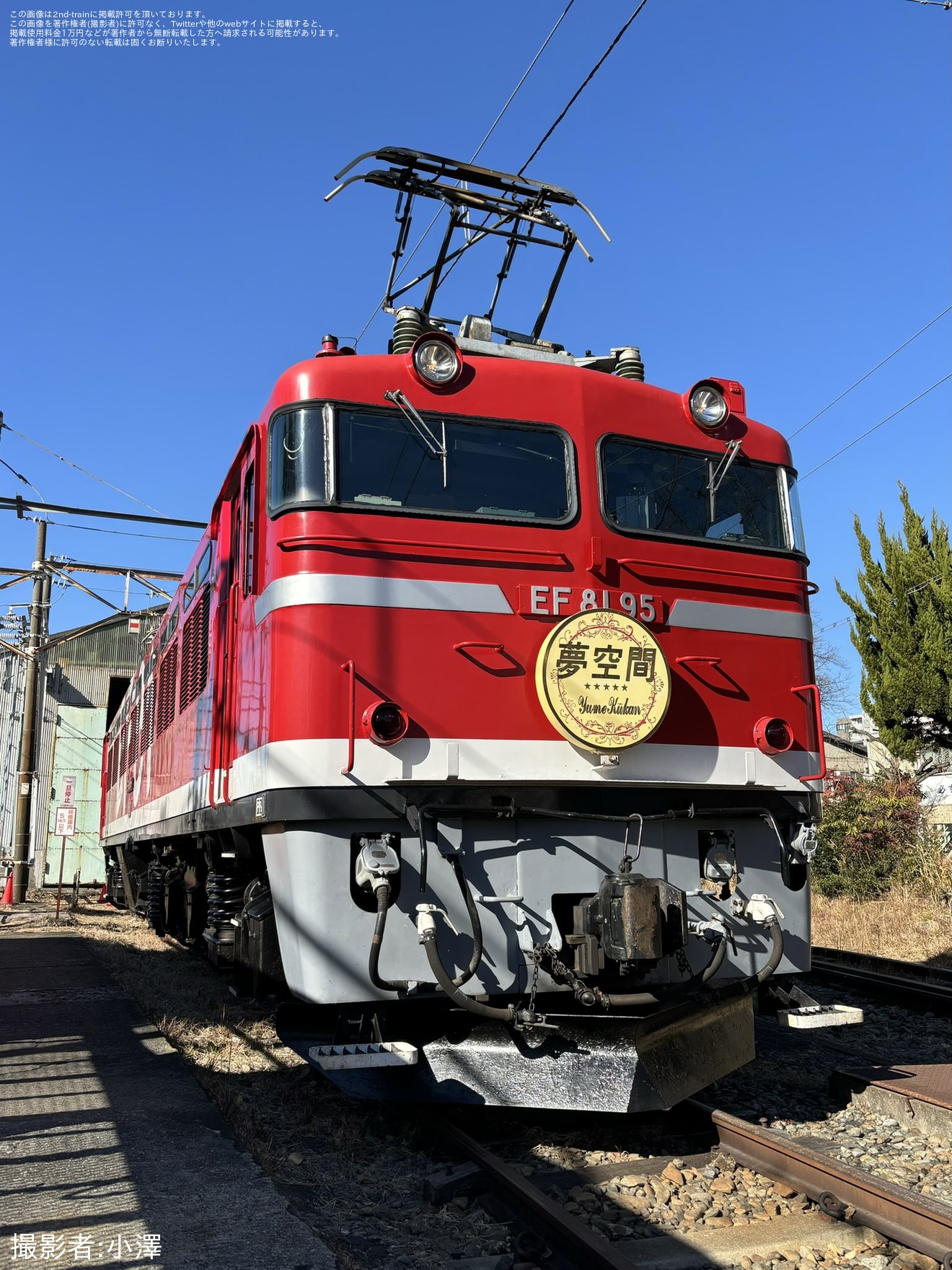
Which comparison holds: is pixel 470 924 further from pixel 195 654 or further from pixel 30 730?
pixel 30 730

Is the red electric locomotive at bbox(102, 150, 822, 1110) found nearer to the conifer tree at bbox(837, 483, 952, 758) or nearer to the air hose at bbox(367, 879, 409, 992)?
the air hose at bbox(367, 879, 409, 992)

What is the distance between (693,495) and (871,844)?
11.6m

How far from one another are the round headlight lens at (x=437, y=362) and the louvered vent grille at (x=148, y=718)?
7.04m

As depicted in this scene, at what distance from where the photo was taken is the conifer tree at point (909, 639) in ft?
68.9

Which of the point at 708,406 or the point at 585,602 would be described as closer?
the point at 585,602

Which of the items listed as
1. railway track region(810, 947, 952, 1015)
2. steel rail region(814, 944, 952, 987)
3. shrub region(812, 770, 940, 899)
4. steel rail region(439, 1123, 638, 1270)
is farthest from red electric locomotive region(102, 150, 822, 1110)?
shrub region(812, 770, 940, 899)

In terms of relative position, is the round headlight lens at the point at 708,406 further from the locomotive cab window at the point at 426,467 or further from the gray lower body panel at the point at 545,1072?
the gray lower body panel at the point at 545,1072

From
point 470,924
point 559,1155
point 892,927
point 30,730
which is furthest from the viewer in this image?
point 30,730

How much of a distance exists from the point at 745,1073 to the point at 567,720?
2.99m

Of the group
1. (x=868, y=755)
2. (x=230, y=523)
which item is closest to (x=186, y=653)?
(x=230, y=523)

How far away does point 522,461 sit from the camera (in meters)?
5.39

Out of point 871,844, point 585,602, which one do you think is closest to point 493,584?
point 585,602

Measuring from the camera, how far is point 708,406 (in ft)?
19.5

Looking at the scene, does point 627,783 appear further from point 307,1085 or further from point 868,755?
point 868,755
